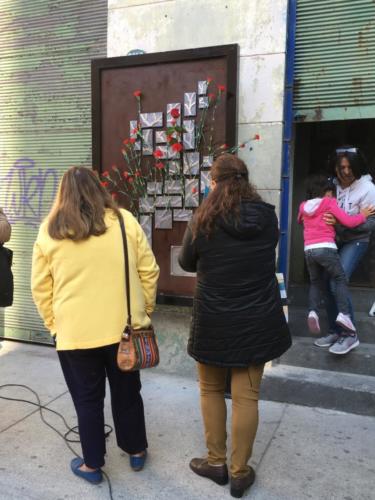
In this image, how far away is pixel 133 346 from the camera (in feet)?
8.61

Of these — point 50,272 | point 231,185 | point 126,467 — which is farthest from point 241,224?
point 126,467

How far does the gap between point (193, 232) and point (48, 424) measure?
200cm

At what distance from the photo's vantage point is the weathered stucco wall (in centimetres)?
411

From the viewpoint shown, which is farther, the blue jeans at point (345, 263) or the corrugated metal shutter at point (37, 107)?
the corrugated metal shutter at point (37, 107)

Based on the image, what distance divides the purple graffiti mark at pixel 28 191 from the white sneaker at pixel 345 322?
314 cm

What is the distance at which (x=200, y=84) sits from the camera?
4.20m

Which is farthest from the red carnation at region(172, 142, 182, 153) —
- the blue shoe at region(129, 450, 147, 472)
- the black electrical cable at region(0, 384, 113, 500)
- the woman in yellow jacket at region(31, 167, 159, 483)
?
the blue shoe at region(129, 450, 147, 472)

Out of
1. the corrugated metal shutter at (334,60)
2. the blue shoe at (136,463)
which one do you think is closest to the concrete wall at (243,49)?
the corrugated metal shutter at (334,60)

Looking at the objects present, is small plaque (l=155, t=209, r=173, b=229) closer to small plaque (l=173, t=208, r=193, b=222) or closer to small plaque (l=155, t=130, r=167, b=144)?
small plaque (l=173, t=208, r=193, b=222)

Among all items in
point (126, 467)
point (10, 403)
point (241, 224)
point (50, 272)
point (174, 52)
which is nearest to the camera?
point (241, 224)

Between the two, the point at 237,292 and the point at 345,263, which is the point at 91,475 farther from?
the point at 345,263

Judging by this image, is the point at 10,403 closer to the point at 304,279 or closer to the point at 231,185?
the point at 231,185

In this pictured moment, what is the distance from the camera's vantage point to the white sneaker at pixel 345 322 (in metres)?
3.93

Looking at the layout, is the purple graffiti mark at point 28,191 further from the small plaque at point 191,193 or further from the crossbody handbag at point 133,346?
the crossbody handbag at point 133,346
